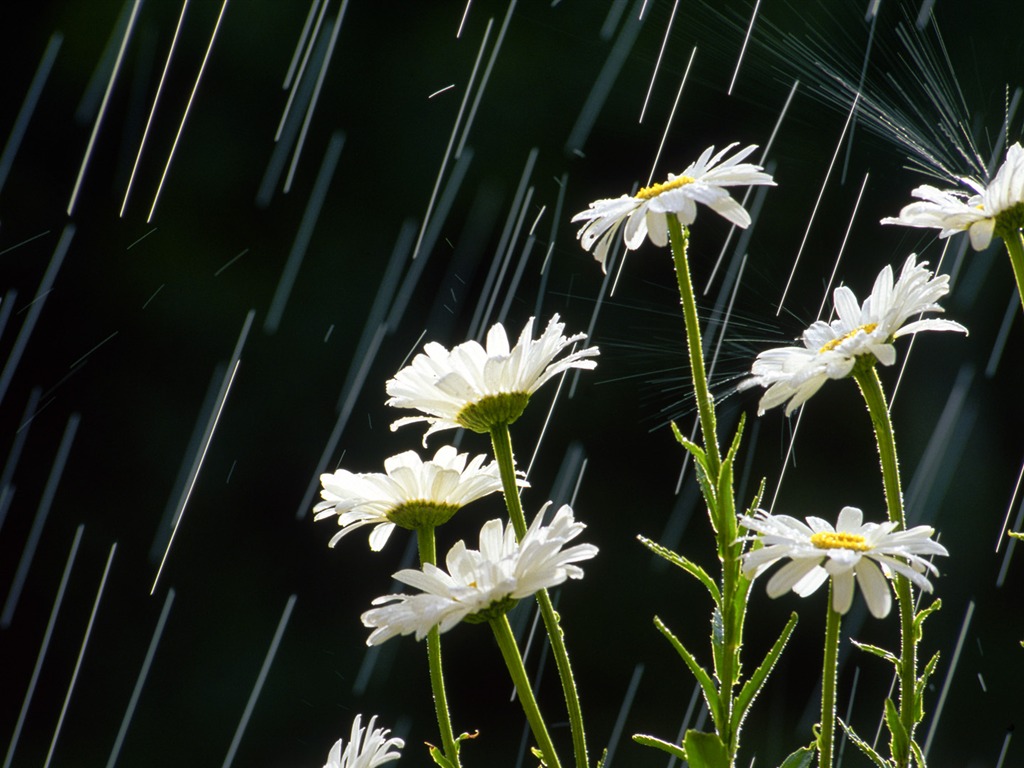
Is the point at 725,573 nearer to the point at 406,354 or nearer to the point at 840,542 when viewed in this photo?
the point at 840,542

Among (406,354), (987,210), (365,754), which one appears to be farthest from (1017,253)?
(406,354)

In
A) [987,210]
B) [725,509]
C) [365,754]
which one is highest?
[987,210]

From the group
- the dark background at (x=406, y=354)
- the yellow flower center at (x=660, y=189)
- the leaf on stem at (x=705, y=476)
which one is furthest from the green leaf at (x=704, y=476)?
the dark background at (x=406, y=354)

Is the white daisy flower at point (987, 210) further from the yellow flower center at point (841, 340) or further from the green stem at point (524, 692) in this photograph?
the green stem at point (524, 692)

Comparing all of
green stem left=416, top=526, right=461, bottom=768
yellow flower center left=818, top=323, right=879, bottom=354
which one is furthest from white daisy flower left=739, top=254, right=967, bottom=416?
green stem left=416, top=526, right=461, bottom=768

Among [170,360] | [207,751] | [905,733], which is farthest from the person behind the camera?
[170,360]

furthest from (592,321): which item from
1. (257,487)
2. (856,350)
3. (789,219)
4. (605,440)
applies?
(856,350)

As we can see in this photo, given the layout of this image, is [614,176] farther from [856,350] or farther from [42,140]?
[856,350]
